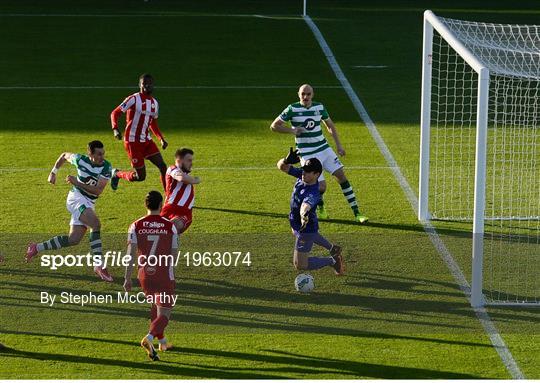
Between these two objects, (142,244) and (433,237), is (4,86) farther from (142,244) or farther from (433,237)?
(142,244)

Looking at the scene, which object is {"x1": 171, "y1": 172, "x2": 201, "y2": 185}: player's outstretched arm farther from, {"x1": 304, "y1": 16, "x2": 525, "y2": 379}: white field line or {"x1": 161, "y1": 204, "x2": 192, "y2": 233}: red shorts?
{"x1": 304, "y1": 16, "x2": 525, "y2": 379}: white field line

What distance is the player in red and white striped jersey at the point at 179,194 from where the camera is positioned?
1324cm

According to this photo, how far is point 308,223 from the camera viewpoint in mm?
13297

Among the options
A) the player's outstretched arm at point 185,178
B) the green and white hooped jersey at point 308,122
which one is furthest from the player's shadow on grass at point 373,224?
the player's outstretched arm at point 185,178

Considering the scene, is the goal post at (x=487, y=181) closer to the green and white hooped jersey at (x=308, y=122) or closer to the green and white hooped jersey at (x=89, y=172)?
the green and white hooped jersey at (x=308, y=122)

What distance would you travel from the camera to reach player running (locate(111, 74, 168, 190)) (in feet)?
54.2

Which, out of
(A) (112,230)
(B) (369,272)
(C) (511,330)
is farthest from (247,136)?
(C) (511,330)

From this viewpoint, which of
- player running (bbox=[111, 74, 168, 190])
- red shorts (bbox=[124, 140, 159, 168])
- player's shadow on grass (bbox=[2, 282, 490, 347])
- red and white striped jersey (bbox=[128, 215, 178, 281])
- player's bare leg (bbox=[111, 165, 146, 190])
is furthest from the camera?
red shorts (bbox=[124, 140, 159, 168])

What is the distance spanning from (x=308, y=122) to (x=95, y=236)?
3447 millimetres

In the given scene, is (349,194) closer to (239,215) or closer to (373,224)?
(373,224)

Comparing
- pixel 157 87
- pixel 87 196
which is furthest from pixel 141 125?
pixel 157 87

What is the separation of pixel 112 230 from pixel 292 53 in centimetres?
1344

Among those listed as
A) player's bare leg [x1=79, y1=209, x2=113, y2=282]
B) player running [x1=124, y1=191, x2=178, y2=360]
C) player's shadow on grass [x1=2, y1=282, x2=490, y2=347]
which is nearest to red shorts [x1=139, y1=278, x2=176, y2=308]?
player running [x1=124, y1=191, x2=178, y2=360]

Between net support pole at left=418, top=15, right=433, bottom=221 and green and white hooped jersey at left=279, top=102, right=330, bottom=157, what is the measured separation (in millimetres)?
1381
